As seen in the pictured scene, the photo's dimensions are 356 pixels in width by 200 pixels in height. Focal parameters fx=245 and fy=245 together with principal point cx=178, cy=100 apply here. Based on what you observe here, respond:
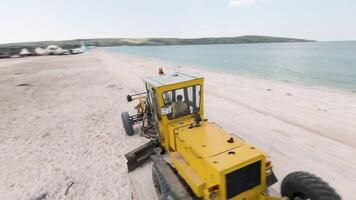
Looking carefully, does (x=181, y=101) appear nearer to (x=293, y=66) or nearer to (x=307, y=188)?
Result: (x=307, y=188)

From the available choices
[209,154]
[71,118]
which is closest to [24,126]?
[71,118]

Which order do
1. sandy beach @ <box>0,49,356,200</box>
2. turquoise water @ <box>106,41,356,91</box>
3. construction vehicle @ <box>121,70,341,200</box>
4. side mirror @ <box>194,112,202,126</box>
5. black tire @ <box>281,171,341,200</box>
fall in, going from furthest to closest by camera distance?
turquoise water @ <box>106,41,356,91</box>, sandy beach @ <box>0,49,356,200</box>, side mirror @ <box>194,112,202,126</box>, construction vehicle @ <box>121,70,341,200</box>, black tire @ <box>281,171,341,200</box>

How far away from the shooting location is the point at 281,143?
8391mm

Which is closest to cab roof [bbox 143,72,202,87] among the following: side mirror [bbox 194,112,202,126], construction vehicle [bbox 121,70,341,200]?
construction vehicle [bbox 121,70,341,200]

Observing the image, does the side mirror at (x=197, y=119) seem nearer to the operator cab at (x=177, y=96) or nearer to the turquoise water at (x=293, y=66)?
the operator cab at (x=177, y=96)

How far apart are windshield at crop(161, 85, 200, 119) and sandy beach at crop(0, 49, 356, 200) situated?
2061 mm

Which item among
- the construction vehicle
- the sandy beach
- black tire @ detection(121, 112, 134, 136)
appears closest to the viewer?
the construction vehicle

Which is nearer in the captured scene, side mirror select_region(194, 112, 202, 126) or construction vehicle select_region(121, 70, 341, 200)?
construction vehicle select_region(121, 70, 341, 200)

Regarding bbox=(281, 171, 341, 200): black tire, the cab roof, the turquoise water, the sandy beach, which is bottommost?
the turquoise water

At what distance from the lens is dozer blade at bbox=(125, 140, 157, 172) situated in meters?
7.14

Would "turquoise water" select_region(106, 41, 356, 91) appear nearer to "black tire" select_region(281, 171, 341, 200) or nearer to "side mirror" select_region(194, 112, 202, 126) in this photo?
"side mirror" select_region(194, 112, 202, 126)

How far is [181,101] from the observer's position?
6.02 metres

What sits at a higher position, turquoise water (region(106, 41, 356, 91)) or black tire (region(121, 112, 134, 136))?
black tire (region(121, 112, 134, 136))

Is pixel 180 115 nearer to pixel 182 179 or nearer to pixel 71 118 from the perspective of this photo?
pixel 182 179
